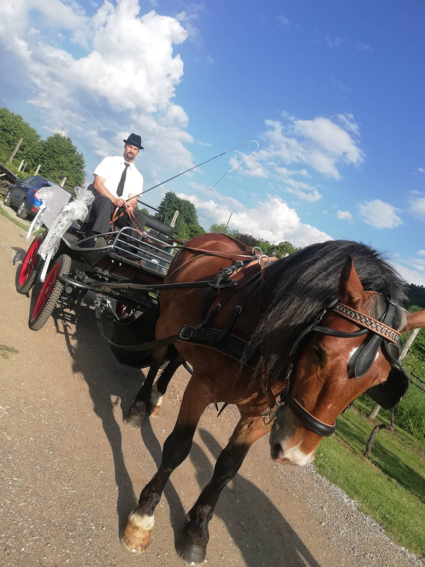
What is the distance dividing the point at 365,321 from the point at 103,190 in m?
4.07

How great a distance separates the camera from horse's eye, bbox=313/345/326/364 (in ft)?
5.71

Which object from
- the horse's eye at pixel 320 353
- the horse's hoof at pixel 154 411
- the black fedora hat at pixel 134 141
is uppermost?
the black fedora hat at pixel 134 141

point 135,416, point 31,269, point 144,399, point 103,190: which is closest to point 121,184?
point 103,190

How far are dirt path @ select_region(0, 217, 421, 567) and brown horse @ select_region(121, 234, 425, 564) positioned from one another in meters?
0.29

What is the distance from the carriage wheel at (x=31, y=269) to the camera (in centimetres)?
526

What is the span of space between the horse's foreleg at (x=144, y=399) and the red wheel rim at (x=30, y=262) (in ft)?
8.52

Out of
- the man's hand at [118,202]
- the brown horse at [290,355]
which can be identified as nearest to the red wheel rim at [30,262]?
the man's hand at [118,202]

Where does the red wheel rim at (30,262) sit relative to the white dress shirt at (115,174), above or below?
below

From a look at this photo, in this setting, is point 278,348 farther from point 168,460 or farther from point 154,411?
point 154,411

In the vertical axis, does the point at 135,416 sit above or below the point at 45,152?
below

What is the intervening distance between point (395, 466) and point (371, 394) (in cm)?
621

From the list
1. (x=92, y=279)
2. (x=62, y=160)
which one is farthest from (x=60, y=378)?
(x=62, y=160)

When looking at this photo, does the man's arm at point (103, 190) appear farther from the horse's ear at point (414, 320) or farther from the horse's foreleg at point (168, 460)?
the horse's ear at point (414, 320)

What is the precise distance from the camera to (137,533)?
240cm
